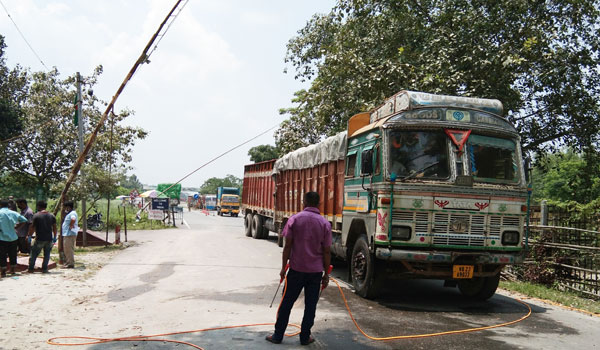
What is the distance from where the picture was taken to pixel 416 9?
18.1 meters

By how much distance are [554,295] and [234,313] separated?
6.25 m

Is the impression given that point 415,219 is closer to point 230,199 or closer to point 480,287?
point 480,287

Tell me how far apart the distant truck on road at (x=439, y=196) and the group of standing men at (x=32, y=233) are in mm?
7102

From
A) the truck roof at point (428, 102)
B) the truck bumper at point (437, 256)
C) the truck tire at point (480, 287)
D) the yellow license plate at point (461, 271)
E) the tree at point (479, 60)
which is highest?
the tree at point (479, 60)

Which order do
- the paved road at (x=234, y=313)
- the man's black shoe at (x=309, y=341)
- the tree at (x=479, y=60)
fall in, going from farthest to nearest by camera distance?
the tree at (x=479, y=60) < the paved road at (x=234, y=313) < the man's black shoe at (x=309, y=341)

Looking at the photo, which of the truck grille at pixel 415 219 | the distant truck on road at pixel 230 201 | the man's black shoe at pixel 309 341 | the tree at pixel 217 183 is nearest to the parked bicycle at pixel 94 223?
the truck grille at pixel 415 219

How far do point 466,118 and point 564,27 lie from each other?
36.2ft

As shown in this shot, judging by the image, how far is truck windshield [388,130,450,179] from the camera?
8.25 m

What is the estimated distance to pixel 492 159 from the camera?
8484 millimetres

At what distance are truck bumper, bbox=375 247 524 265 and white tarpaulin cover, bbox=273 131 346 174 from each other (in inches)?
130

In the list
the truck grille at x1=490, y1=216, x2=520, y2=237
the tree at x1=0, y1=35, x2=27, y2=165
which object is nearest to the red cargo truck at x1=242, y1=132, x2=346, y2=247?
the truck grille at x1=490, y1=216, x2=520, y2=237

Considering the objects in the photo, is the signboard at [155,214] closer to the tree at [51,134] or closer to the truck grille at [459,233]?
the tree at [51,134]

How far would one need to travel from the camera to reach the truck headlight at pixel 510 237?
832 cm

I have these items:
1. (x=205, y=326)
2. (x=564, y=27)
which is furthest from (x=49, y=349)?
(x=564, y=27)
